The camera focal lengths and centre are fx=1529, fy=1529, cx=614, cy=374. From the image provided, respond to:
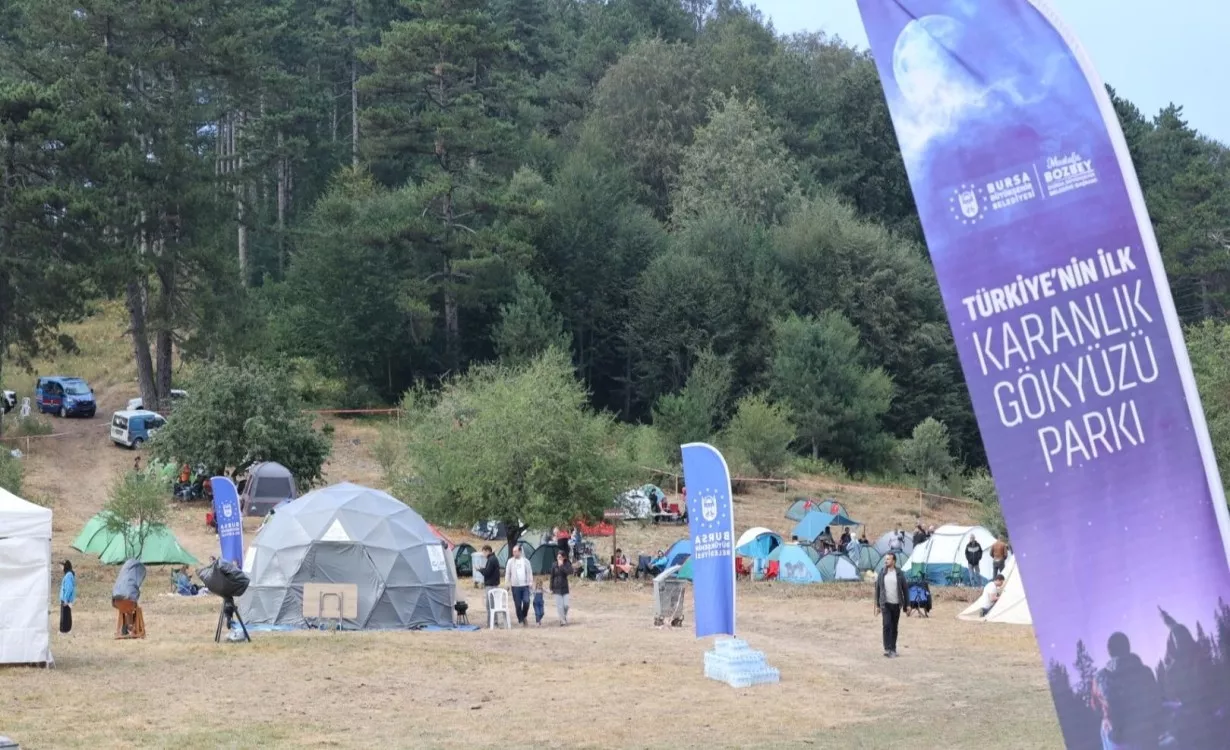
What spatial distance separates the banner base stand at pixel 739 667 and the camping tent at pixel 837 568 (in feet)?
51.8

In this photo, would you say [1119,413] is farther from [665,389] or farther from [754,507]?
[665,389]

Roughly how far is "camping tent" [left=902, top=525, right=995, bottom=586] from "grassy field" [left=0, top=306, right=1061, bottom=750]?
20.1 feet

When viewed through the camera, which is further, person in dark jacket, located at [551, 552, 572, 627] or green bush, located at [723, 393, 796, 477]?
green bush, located at [723, 393, 796, 477]

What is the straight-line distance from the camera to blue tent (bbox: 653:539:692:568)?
33.6 meters

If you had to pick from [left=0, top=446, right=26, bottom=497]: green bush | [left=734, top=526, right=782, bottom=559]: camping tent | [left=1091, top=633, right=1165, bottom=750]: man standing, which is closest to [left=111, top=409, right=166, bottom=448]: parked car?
[left=0, top=446, right=26, bottom=497]: green bush

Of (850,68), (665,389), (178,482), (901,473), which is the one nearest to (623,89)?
(850,68)

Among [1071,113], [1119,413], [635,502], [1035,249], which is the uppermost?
[635,502]

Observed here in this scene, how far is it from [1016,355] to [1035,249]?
1.29 ft

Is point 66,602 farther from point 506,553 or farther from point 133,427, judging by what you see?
point 133,427

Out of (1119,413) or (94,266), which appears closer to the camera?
(1119,413)

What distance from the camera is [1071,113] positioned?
557 cm

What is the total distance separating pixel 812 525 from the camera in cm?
4216

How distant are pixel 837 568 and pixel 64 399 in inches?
1234

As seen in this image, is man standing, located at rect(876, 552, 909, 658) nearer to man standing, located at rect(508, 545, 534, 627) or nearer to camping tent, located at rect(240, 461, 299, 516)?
man standing, located at rect(508, 545, 534, 627)
